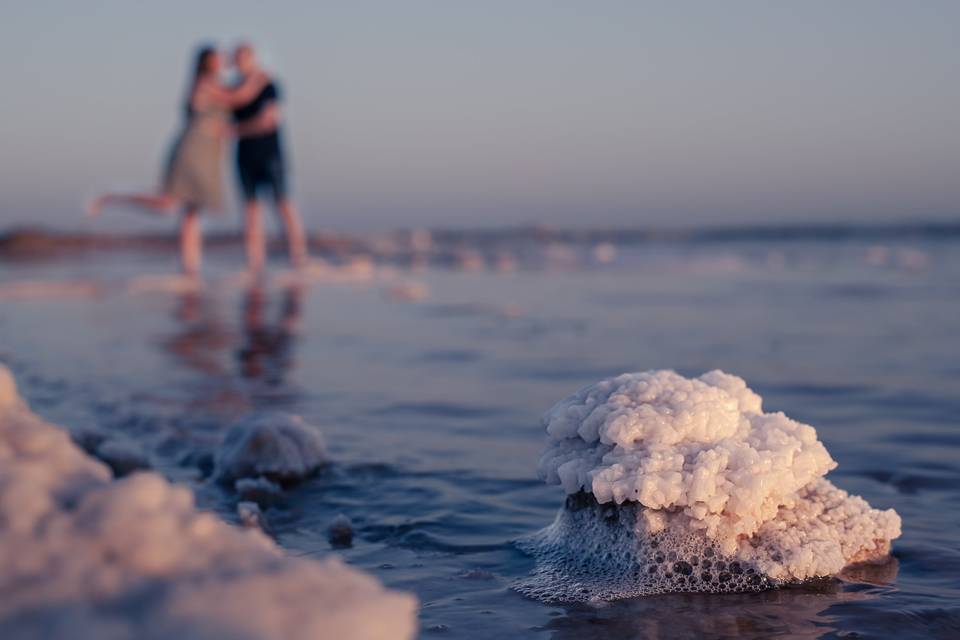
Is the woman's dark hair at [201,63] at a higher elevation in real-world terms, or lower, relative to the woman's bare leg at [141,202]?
higher

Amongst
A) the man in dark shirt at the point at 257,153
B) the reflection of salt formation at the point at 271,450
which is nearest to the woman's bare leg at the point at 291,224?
the man in dark shirt at the point at 257,153

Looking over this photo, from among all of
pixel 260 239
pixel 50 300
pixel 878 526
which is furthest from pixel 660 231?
pixel 878 526

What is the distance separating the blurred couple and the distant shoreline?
33.6 feet

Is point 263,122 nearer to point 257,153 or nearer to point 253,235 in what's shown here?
point 257,153

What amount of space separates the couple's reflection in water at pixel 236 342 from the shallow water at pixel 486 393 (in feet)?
0.11

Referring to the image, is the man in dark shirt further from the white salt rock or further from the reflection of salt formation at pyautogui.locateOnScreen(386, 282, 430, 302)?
the white salt rock

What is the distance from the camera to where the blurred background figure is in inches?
418

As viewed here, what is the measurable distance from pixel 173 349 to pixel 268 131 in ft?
17.0

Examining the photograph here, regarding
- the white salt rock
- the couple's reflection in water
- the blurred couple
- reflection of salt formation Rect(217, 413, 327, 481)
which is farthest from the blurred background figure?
the white salt rock

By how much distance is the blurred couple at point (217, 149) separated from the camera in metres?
10.6

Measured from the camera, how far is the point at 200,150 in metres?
10.8

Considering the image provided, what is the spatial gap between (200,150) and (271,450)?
8.04m

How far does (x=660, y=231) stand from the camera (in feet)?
114

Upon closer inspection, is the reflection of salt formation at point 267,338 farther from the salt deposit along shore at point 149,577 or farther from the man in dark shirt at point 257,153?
the salt deposit along shore at point 149,577
